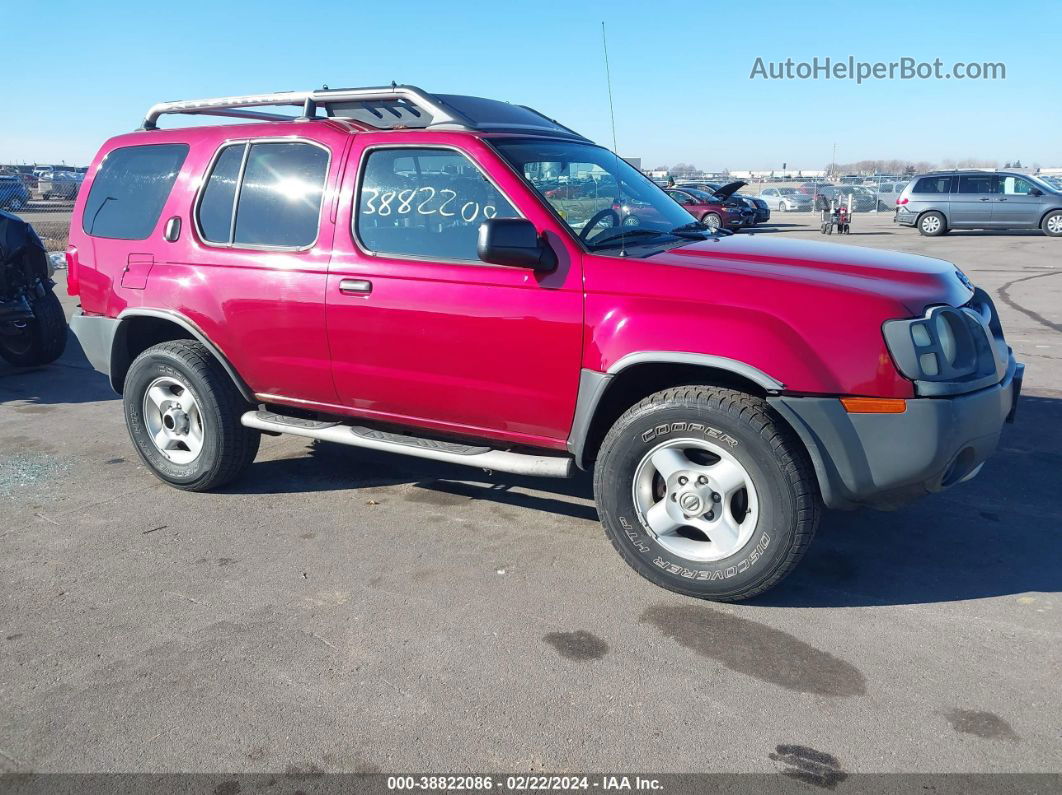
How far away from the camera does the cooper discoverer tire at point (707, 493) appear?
3.51 m

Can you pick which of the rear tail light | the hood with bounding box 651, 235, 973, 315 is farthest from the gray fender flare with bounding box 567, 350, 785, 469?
the rear tail light

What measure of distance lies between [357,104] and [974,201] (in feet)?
75.1

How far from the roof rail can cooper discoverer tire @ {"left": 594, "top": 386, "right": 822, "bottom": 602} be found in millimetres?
1767

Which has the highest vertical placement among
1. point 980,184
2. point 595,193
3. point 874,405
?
point 980,184

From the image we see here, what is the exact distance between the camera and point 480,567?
4.08 m

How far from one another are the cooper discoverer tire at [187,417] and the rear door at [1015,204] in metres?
23.6

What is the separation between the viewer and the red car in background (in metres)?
25.3

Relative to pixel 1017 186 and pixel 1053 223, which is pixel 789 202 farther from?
pixel 1053 223

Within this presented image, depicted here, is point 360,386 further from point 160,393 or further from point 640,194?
point 640,194

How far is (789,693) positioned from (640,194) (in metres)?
2.72

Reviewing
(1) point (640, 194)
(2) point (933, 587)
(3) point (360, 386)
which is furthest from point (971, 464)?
(3) point (360, 386)

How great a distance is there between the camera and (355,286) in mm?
4309

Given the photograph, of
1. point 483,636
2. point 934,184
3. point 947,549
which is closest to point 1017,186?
point 934,184

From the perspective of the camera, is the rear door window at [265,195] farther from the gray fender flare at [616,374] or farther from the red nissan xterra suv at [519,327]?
the gray fender flare at [616,374]
